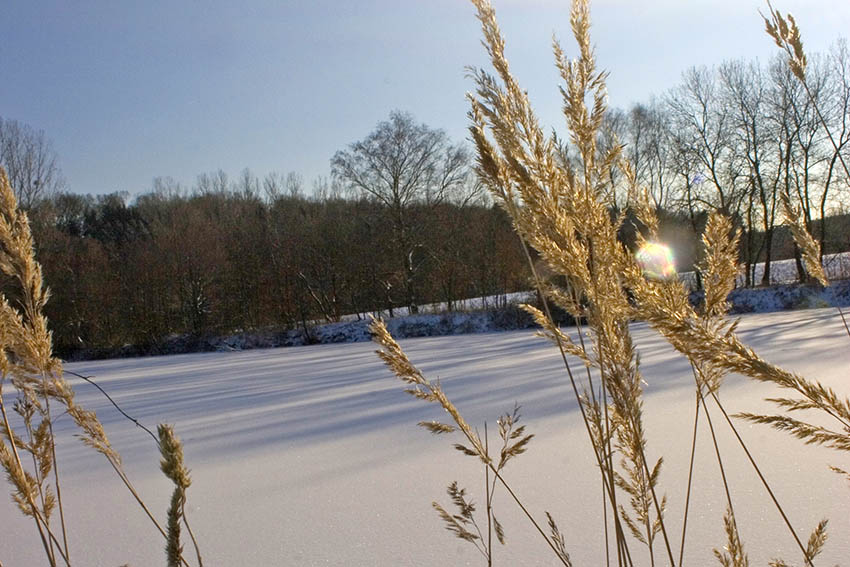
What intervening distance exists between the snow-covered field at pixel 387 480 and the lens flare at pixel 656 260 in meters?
0.98

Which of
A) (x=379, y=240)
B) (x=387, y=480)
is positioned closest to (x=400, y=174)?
(x=379, y=240)

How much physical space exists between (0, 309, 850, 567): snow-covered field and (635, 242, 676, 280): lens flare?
3.22 feet

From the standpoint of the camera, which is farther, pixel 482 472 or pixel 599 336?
pixel 482 472

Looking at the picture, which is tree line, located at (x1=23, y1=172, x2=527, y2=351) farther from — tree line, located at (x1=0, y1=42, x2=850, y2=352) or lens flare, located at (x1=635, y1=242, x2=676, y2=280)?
lens flare, located at (x1=635, y1=242, x2=676, y2=280)

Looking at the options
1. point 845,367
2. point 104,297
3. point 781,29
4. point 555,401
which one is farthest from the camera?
point 104,297

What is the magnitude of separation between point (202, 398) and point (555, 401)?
3379 millimetres

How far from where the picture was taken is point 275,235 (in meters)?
22.0

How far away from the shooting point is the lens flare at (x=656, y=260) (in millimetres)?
1149

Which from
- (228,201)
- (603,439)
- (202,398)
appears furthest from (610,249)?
(228,201)

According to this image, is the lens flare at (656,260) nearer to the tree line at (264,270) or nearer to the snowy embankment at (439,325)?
the snowy embankment at (439,325)

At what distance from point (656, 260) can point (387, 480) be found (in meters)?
1.89

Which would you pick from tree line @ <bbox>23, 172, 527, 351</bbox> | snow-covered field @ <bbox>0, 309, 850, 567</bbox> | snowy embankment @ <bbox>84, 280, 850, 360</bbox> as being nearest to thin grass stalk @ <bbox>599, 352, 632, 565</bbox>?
snow-covered field @ <bbox>0, 309, 850, 567</bbox>

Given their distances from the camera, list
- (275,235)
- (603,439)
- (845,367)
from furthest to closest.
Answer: (275,235) < (845,367) < (603,439)

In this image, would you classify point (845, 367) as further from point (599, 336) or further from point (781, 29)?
point (599, 336)
